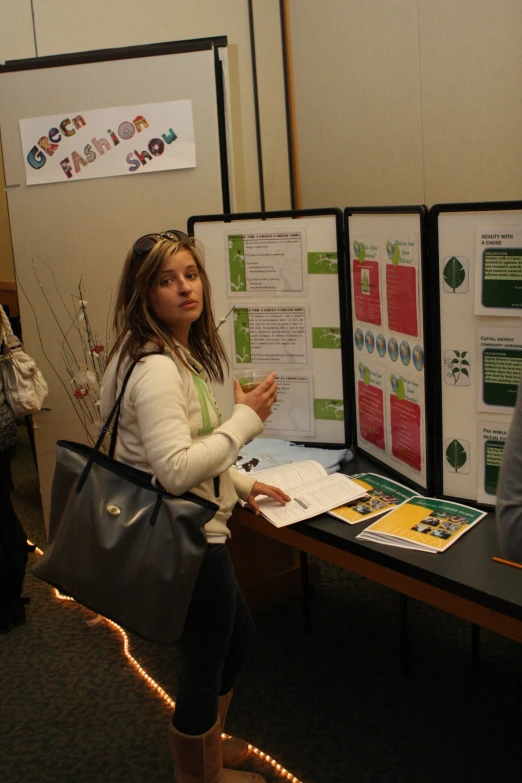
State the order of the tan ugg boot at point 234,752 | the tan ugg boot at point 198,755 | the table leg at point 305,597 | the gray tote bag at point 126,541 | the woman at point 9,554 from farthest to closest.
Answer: the woman at point 9,554 → the table leg at point 305,597 → the tan ugg boot at point 234,752 → the tan ugg boot at point 198,755 → the gray tote bag at point 126,541

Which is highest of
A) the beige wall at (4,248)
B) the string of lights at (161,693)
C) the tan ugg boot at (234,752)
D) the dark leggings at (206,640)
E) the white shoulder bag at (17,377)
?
the beige wall at (4,248)

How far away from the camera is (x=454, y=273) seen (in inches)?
73.3

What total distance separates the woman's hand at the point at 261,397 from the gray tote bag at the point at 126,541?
0.29 m

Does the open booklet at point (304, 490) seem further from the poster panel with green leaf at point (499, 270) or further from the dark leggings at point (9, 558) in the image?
the dark leggings at point (9, 558)

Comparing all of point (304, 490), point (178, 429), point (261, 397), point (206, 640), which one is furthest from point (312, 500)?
point (178, 429)

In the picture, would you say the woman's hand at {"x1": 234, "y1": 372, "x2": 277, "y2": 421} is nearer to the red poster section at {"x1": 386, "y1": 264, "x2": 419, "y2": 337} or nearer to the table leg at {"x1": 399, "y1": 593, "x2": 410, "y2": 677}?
the red poster section at {"x1": 386, "y1": 264, "x2": 419, "y2": 337}

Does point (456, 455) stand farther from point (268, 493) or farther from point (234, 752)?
point (234, 752)

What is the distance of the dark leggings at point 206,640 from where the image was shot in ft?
5.35

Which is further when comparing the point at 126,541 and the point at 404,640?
the point at 404,640

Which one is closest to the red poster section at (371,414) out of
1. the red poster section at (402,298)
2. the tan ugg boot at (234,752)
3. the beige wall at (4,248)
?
the red poster section at (402,298)

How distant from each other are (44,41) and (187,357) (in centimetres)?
248

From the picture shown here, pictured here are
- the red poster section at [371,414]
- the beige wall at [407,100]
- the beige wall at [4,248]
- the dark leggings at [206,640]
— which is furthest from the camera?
the beige wall at [4,248]

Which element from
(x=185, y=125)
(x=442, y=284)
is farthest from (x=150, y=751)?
(x=185, y=125)

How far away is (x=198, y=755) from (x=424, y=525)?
27.9 inches
